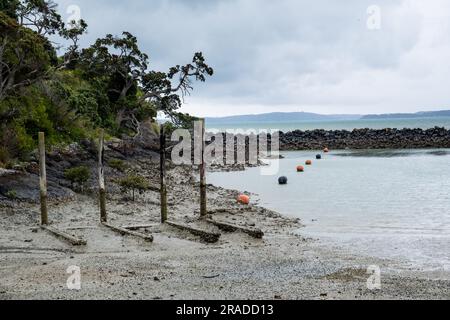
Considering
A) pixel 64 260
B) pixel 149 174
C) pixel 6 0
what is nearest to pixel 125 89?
pixel 149 174

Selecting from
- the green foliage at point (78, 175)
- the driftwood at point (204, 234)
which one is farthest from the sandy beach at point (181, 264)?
the green foliage at point (78, 175)

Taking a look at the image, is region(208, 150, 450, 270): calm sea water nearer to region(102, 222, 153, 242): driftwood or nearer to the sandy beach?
the sandy beach

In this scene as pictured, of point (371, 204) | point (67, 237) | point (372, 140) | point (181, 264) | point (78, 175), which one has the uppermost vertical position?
point (372, 140)

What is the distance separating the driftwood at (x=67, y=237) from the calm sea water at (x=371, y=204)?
8.05 meters

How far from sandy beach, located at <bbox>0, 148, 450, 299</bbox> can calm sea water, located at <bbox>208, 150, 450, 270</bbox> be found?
1392mm

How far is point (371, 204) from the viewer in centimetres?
2605

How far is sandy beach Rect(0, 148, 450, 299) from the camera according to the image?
9.98m

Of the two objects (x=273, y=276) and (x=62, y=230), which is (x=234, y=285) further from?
(x=62, y=230)

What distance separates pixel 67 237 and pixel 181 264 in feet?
14.2

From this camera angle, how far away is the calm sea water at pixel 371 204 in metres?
16.3

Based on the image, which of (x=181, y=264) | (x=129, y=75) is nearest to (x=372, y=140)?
(x=129, y=75)

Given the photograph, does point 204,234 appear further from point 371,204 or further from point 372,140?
point 372,140

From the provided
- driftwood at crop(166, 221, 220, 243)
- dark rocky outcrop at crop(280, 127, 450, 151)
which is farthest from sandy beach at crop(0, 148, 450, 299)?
dark rocky outcrop at crop(280, 127, 450, 151)

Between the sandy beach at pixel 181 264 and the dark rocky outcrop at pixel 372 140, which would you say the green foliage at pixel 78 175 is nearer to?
the sandy beach at pixel 181 264
